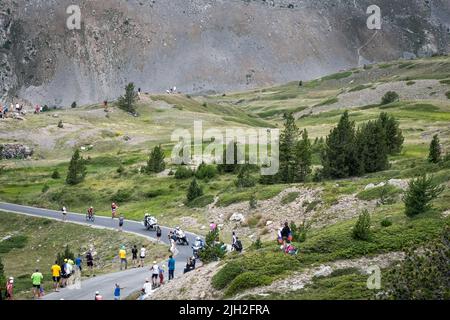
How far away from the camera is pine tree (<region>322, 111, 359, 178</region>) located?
5769 cm

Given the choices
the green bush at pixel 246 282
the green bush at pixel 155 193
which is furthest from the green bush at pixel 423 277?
the green bush at pixel 155 193

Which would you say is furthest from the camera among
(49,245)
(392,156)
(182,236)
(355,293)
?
(392,156)

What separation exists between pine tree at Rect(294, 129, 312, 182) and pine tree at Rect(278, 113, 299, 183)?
0.47 m

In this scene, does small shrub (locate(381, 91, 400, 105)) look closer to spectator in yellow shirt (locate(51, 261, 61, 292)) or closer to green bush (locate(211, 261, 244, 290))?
spectator in yellow shirt (locate(51, 261, 61, 292))

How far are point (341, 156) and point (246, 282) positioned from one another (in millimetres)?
32582

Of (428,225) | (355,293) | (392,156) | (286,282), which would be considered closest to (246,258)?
(286,282)

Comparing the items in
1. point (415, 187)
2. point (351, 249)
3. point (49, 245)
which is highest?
point (415, 187)

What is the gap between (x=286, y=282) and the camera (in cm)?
2720

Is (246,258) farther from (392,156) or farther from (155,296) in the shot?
(392,156)

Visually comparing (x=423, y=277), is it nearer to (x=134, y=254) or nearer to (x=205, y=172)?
(x=134, y=254)

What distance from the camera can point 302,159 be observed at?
2457 inches

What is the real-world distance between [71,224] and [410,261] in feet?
142

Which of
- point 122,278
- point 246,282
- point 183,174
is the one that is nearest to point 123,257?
point 122,278

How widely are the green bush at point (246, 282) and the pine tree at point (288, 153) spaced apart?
35.3 meters
